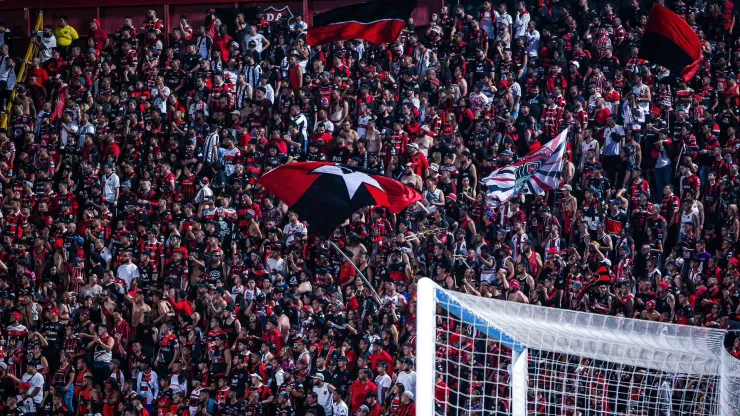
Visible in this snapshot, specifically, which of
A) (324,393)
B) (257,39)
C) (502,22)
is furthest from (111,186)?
(502,22)

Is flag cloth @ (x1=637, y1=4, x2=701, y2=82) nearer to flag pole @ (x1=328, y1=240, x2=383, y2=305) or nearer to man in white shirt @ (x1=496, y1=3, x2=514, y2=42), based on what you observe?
man in white shirt @ (x1=496, y1=3, x2=514, y2=42)

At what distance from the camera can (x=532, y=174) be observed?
18609mm

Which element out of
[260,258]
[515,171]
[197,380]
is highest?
[515,171]

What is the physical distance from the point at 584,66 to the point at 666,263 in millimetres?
4580

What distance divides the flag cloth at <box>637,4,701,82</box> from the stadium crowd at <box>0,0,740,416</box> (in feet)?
1.29

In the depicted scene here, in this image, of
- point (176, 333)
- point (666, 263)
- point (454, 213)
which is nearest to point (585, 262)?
point (666, 263)

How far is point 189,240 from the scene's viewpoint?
19.2 metres

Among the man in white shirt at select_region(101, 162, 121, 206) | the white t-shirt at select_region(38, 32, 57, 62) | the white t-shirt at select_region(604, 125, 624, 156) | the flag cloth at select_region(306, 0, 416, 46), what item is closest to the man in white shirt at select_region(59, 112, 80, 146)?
the man in white shirt at select_region(101, 162, 121, 206)

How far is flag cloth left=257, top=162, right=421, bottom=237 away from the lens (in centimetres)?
1711

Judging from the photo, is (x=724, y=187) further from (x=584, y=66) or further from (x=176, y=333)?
(x=176, y=333)

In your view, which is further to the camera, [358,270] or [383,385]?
[358,270]

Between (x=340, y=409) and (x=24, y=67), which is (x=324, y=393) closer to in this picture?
(x=340, y=409)

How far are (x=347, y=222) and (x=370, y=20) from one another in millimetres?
4206

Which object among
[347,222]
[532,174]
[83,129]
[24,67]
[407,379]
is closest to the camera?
[407,379]
